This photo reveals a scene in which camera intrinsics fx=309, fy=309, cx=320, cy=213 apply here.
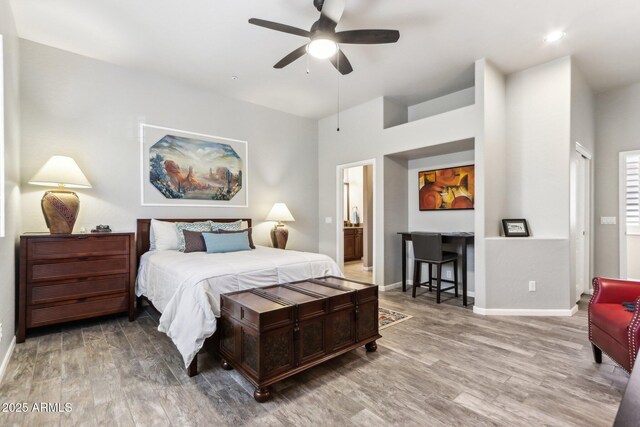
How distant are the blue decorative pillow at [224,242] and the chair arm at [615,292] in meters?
3.32

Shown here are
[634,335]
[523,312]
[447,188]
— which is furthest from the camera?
[447,188]

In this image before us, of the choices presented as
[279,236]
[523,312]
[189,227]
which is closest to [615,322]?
[523,312]

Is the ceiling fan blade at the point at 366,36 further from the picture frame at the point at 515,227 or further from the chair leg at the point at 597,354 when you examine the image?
the chair leg at the point at 597,354

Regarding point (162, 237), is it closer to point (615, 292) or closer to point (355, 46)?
point (355, 46)

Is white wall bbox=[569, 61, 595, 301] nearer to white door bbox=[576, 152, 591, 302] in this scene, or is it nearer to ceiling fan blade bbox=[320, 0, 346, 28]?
white door bbox=[576, 152, 591, 302]

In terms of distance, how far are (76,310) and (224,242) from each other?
152cm

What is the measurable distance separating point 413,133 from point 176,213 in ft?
11.3

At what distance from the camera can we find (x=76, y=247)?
302 centimetres

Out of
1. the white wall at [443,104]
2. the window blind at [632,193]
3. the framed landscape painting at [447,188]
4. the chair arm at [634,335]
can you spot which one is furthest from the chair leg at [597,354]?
the white wall at [443,104]

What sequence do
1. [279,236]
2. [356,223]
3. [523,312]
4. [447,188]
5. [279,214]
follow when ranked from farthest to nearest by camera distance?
[356,223] → [279,214] → [279,236] → [447,188] → [523,312]

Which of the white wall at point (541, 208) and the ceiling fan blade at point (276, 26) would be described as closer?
the ceiling fan blade at point (276, 26)

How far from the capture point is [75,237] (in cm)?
301

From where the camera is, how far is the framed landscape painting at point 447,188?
4.36 m

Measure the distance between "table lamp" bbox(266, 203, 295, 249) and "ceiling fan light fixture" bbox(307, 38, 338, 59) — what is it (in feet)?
9.12
